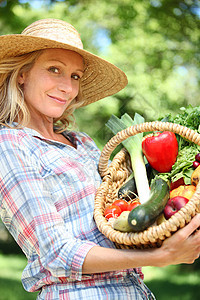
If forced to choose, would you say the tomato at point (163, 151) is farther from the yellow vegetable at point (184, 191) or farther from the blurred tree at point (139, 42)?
the blurred tree at point (139, 42)

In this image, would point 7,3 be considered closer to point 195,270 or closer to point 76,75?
point 76,75

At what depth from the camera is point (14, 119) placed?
5.08 feet

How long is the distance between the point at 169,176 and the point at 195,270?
3.11m

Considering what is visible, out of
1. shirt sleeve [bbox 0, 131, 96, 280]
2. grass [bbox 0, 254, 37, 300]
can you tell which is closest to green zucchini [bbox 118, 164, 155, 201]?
shirt sleeve [bbox 0, 131, 96, 280]

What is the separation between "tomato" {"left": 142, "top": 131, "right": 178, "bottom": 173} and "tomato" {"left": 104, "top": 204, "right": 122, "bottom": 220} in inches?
→ 9.2

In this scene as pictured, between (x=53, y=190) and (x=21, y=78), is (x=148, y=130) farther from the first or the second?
(x=21, y=78)

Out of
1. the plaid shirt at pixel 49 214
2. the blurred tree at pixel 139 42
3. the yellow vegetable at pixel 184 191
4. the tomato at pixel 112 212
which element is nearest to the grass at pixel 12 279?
the blurred tree at pixel 139 42

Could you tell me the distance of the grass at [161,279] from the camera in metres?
4.03

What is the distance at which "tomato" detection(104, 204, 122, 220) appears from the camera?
4.16 feet

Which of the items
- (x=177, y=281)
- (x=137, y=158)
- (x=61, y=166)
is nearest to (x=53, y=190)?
(x=61, y=166)

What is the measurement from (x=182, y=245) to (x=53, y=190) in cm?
48

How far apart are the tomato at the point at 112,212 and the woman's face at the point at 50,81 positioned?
0.48 m

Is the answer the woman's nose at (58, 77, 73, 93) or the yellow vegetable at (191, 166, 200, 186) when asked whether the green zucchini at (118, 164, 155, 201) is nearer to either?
the yellow vegetable at (191, 166, 200, 186)

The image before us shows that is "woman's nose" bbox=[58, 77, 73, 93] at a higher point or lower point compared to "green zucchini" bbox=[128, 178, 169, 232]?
higher
